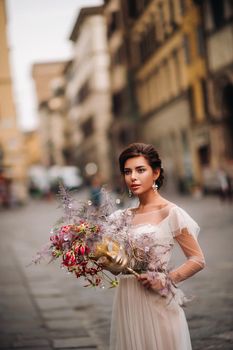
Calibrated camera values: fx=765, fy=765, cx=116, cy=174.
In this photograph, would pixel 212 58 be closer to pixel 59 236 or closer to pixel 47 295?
pixel 47 295

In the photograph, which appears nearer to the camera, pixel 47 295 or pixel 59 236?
pixel 59 236

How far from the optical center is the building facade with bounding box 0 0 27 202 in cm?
5091

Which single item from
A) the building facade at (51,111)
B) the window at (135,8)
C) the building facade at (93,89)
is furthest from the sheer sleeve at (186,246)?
the building facade at (51,111)

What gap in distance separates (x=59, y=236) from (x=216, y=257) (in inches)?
372

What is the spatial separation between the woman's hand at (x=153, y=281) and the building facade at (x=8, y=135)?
46.9 metres

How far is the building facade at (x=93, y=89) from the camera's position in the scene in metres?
71.2

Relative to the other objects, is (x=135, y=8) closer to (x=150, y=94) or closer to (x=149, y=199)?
(x=150, y=94)

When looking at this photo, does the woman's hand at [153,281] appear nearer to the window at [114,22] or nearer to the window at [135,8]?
the window at [135,8]

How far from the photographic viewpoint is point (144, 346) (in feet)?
13.1

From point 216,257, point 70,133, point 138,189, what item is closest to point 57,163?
point 70,133

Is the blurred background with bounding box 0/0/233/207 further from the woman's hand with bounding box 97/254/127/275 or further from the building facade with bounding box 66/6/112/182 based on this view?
the woman's hand with bounding box 97/254/127/275

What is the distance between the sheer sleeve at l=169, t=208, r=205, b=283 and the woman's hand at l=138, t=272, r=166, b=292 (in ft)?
0.27

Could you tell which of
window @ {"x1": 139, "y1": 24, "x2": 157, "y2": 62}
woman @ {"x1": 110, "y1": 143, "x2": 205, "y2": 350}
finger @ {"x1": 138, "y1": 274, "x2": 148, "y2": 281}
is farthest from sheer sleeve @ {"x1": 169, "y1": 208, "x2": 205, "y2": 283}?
window @ {"x1": 139, "y1": 24, "x2": 157, "y2": 62}

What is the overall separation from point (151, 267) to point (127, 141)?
5284 centimetres
